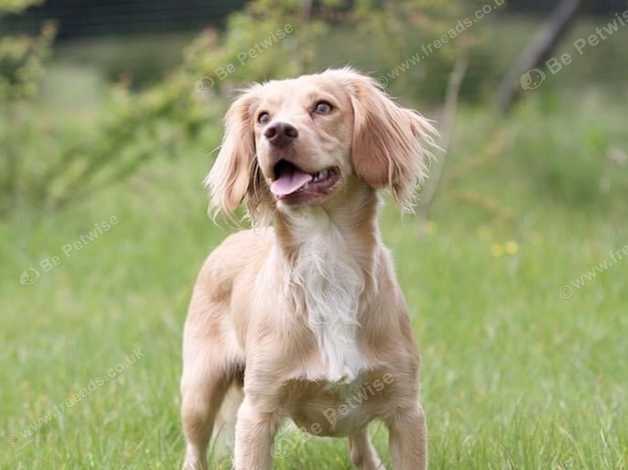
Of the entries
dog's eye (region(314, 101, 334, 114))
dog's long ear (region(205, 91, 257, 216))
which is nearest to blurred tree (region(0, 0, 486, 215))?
dog's long ear (region(205, 91, 257, 216))

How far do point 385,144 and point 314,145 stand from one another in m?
0.29

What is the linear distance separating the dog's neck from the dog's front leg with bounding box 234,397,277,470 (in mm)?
298

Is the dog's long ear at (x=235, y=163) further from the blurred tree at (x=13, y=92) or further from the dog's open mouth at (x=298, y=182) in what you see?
the blurred tree at (x=13, y=92)

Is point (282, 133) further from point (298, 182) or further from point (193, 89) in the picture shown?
point (193, 89)

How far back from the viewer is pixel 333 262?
3.55 metres

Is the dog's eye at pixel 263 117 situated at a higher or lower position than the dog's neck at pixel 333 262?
higher

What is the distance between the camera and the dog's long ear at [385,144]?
355 centimetres

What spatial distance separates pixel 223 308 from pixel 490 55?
961 centimetres

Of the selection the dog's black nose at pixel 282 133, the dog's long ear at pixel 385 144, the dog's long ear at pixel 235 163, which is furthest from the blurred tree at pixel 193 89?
the dog's black nose at pixel 282 133

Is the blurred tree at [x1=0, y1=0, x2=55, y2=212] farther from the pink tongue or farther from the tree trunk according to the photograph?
the pink tongue

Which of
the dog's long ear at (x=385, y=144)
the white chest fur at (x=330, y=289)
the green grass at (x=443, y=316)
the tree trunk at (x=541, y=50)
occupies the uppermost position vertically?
the dog's long ear at (x=385, y=144)

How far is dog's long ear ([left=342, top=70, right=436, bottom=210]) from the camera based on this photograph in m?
3.55

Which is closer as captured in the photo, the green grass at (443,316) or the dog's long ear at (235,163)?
the dog's long ear at (235,163)

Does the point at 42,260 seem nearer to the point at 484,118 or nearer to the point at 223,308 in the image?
the point at 223,308
